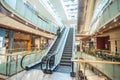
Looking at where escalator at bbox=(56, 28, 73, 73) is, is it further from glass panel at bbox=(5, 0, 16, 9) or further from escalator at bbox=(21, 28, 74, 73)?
glass panel at bbox=(5, 0, 16, 9)

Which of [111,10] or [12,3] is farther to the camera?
[12,3]

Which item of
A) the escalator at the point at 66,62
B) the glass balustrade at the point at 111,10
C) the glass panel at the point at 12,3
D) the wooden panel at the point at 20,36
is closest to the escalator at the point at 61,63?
the escalator at the point at 66,62

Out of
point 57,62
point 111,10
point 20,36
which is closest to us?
point 57,62

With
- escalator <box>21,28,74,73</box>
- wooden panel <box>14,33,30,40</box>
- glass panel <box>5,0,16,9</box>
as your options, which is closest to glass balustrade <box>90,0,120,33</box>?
escalator <box>21,28,74,73</box>

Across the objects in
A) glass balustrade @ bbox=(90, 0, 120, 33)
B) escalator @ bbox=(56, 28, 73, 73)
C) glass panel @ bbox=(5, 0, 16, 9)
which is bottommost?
escalator @ bbox=(56, 28, 73, 73)

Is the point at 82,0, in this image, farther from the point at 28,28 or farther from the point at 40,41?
the point at 40,41

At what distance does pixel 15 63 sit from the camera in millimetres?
5934

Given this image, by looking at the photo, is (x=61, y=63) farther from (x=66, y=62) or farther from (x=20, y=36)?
(x=20, y=36)

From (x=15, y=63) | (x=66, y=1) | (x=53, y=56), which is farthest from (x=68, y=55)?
(x=66, y=1)

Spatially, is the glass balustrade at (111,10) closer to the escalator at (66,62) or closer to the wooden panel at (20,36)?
the escalator at (66,62)

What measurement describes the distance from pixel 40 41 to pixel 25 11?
9955mm

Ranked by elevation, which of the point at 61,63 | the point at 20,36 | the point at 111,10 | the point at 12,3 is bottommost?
the point at 61,63

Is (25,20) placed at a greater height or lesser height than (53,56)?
greater

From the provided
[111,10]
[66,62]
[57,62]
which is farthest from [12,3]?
[111,10]
